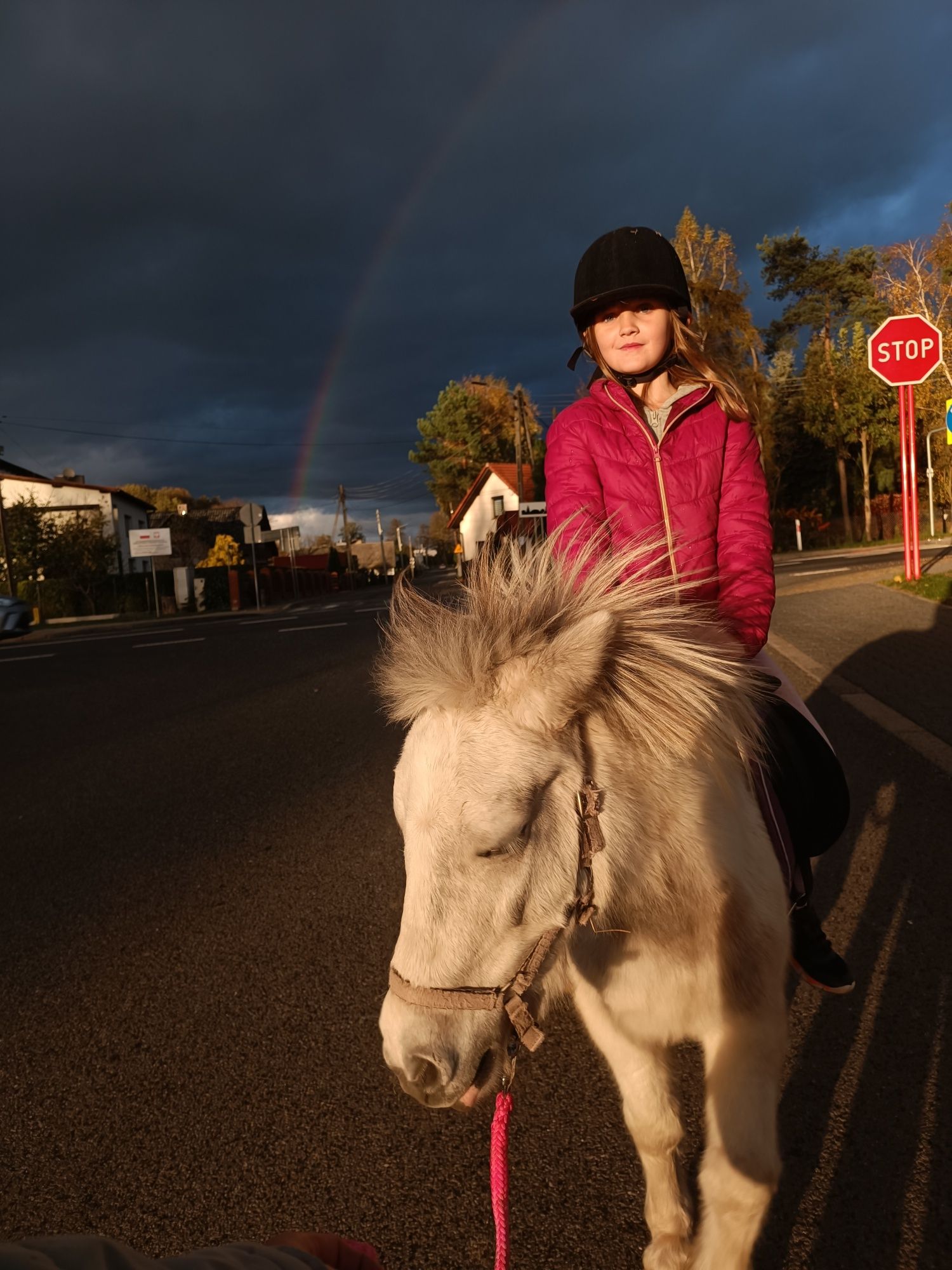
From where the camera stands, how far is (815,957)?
8.87 ft

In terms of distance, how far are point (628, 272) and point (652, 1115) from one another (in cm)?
240

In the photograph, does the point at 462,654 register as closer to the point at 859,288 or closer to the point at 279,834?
the point at 279,834

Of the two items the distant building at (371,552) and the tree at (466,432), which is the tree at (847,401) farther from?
the distant building at (371,552)

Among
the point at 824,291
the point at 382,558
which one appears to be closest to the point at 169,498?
the point at 382,558

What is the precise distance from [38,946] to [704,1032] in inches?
127

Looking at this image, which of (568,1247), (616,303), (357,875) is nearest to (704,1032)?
(568,1247)

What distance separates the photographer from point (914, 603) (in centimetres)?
1178

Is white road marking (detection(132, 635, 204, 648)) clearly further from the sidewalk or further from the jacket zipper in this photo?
the jacket zipper

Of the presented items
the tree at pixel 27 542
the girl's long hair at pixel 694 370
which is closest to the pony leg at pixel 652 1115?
the girl's long hair at pixel 694 370

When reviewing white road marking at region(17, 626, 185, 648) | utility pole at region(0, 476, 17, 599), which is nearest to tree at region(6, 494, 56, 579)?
utility pole at region(0, 476, 17, 599)

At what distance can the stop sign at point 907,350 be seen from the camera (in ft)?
41.5

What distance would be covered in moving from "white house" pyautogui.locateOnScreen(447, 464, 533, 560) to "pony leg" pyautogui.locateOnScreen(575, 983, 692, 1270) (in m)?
53.6

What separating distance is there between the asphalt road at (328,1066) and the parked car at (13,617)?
1360 cm

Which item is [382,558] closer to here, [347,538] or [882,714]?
[347,538]
